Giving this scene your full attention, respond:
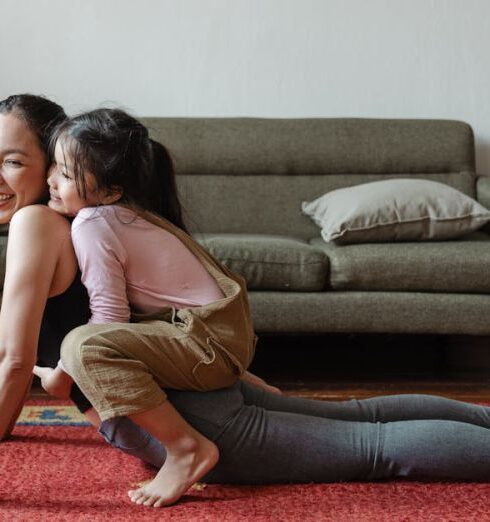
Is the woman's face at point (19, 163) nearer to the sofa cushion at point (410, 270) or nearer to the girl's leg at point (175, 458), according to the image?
the girl's leg at point (175, 458)

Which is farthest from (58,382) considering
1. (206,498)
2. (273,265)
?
(273,265)

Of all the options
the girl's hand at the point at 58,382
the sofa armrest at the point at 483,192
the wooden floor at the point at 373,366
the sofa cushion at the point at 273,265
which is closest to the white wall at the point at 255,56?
the sofa armrest at the point at 483,192

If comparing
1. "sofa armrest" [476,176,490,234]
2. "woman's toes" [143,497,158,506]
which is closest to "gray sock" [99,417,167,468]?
"woman's toes" [143,497,158,506]

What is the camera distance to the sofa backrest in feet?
9.92

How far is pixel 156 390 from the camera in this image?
140 centimetres

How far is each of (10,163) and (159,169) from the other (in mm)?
274

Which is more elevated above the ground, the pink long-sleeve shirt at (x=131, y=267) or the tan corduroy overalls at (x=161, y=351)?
the pink long-sleeve shirt at (x=131, y=267)

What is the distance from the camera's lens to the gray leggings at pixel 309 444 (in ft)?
4.86

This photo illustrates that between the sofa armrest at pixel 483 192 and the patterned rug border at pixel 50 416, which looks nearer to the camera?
the patterned rug border at pixel 50 416

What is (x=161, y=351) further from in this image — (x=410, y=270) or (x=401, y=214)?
(x=401, y=214)

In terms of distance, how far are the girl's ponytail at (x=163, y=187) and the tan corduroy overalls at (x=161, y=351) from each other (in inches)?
2.6

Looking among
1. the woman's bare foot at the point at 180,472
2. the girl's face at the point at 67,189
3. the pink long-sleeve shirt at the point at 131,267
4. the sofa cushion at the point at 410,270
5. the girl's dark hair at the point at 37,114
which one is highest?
the girl's dark hair at the point at 37,114

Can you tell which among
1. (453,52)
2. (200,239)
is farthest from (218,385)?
(453,52)

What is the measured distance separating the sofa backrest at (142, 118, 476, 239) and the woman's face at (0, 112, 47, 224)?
1.43 m
